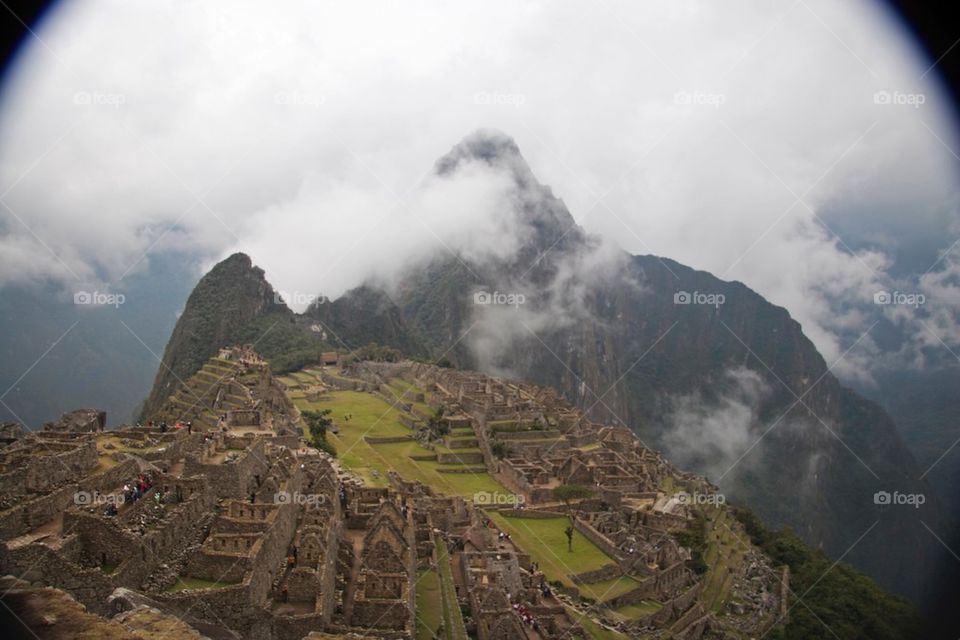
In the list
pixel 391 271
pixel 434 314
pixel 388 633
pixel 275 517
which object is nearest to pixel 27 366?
pixel 275 517

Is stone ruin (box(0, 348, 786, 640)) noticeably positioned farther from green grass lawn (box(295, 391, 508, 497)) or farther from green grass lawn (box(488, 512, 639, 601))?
green grass lawn (box(295, 391, 508, 497))

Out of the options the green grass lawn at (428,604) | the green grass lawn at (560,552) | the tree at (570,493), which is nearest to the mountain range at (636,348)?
the tree at (570,493)

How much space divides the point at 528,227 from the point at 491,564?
5224 inches

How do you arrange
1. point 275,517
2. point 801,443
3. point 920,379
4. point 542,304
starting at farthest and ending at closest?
point 542,304
point 801,443
point 920,379
point 275,517

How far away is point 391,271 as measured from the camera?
13525 cm

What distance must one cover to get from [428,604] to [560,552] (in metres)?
13.7

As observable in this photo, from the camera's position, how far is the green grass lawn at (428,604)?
16.6 m

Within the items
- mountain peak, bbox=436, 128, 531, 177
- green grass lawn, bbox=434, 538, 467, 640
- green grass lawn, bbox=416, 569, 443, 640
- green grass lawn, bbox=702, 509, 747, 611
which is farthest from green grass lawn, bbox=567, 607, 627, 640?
mountain peak, bbox=436, 128, 531, 177

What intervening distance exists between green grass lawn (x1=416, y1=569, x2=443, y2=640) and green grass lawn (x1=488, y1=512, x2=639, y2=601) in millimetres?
8548

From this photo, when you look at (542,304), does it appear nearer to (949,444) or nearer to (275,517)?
(949,444)

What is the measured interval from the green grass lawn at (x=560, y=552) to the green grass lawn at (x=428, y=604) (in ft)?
28.0

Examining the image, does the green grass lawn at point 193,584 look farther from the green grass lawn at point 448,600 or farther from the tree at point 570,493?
the tree at point 570,493

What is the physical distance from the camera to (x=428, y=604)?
18.3 metres

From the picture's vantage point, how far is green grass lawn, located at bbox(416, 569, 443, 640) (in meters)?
16.6
